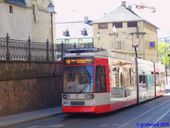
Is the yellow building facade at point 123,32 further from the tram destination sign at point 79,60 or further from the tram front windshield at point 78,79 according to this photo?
the tram front windshield at point 78,79

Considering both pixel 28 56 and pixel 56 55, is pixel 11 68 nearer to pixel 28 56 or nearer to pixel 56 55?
pixel 28 56

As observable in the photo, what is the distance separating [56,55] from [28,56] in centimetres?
704

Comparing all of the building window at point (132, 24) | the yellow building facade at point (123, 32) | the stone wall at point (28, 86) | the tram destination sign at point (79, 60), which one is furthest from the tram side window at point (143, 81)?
the building window at point (132, 24)

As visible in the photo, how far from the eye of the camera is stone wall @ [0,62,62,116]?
A: 965 inches

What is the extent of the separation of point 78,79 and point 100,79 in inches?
42.9

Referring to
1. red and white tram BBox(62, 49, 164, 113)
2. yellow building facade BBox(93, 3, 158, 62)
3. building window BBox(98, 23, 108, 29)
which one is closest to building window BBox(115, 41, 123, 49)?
yellow building facade BBox(93, 3, 158, 62)

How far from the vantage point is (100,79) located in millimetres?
22766

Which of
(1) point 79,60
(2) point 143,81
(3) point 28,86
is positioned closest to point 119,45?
(2) point 143,81

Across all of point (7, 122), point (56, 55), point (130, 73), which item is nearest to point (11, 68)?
point (7, 122)

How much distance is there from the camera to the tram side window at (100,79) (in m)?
22.6

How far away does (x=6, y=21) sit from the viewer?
4559 centimetres

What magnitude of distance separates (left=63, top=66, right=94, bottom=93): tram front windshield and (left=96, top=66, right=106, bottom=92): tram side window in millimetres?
328

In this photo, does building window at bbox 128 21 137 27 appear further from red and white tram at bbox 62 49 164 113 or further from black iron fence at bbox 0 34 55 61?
red and white tram at bbox 62 49 164 113

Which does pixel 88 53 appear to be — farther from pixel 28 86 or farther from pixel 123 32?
pixel 123 32
